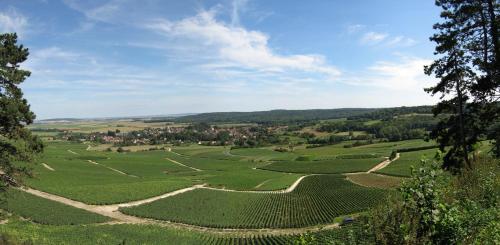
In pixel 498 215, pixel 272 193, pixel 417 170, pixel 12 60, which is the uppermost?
pixel 12 60

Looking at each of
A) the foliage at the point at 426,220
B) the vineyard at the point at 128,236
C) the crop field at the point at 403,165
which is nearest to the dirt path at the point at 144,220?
the vineyard at the point at 128,236

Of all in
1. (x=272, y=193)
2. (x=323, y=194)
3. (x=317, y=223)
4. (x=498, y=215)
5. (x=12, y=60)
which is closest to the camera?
(x=498, y=215)

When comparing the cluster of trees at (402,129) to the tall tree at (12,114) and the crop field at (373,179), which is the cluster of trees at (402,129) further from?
the tall tree at (12,114)

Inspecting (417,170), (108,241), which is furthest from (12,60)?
(417,170)

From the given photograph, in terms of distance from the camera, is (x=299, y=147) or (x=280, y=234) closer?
(x=280, y=234)

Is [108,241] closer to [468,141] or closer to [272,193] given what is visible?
[468,141]

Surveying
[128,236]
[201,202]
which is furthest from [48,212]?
[201,202]
